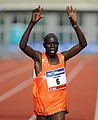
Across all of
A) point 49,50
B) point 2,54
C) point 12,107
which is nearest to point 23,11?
point 2,54

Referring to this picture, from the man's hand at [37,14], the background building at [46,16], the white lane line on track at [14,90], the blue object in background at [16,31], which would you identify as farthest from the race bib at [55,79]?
the background building at [46,16]

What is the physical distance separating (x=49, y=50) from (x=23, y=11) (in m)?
41.3

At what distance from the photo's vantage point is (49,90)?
510cm

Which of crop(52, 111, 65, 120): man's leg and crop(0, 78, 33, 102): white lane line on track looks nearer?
crop(52, 111, 65, 120): man's leg

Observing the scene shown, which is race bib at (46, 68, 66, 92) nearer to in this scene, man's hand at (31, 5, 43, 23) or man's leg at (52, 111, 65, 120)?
man's leg at (52, 111, 65, 120)

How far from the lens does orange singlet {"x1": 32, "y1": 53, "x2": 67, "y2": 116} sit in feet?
16.6

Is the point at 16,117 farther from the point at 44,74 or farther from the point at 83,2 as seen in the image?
the point at 83,2

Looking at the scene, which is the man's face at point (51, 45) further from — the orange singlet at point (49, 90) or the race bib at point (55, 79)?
the race bib at point (55, 79)

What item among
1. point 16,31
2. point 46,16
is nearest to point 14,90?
point 16,31

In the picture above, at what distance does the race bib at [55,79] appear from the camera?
514 centimetres

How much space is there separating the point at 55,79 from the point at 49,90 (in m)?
0.19

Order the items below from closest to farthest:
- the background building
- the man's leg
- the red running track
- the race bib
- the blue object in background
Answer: the man's leg → the race bib → the red running track → the blue object in background → the background building

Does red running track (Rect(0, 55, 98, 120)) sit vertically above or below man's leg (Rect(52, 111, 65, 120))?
below

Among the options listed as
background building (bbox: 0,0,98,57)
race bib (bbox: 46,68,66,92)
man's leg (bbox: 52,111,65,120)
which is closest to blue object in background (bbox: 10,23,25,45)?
background building (bbox: 0,0,98,57)
